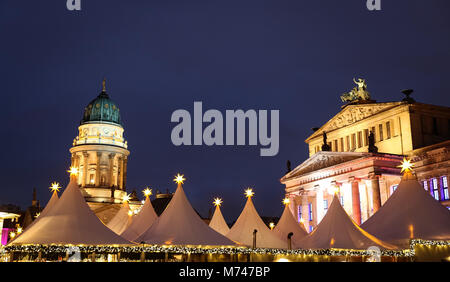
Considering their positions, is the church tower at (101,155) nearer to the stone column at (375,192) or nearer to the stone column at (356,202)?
the stone column at (356,202)

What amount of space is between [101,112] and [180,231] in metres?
67.3

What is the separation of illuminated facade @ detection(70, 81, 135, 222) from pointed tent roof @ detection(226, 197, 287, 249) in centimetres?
5011

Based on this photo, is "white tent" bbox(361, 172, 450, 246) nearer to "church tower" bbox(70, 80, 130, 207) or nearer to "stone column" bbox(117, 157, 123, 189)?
"church tower" bbox(70, 80, 130, 207)

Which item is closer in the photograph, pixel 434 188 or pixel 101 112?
pixel 434 188

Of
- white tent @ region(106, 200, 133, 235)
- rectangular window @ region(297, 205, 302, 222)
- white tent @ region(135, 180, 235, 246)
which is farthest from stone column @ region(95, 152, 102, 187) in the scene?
white tent @ region(135, 180, 235, 246)

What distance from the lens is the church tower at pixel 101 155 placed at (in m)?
84.2

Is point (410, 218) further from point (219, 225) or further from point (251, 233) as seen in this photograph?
point (219, 225)

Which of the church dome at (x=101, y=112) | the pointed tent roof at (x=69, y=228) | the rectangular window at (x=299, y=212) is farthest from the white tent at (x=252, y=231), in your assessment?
the church dome at (x=101, y=112)

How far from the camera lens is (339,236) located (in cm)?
2625

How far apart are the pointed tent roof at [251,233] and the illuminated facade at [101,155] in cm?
5011

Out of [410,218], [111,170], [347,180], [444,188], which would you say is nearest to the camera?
[410,218]

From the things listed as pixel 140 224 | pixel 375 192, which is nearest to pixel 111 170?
pixel 140 224
